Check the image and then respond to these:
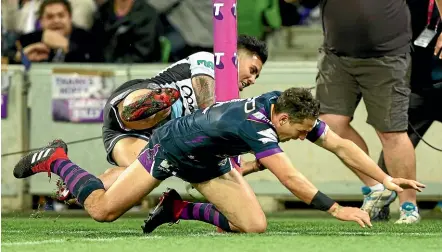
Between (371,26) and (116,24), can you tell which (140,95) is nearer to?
(371,26)

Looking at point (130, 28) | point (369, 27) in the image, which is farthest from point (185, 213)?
point (130, 28)

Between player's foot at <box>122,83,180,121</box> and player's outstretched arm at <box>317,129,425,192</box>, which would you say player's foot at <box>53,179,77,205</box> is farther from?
player's outstretched arm at <box>317,129,425,192</box>

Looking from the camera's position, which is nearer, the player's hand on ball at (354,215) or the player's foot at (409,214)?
the player's hand on ball at (354,215)

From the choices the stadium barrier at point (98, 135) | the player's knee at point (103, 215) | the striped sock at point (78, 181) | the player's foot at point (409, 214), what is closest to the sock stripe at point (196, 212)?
the player's knee at point (103, 215)

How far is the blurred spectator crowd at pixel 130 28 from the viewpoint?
1344cm

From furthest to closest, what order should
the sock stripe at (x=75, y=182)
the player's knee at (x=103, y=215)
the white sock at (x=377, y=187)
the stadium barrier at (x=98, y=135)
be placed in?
the stadium barrier at (x=98, y=135)
the white sock at (x=377, y=187)
the sock stripe at (x=75, y=182)
the player's knee at (x=103, y=215)

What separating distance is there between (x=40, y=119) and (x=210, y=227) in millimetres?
3586

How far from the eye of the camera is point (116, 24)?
13664 mm

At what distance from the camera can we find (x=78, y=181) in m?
8.99

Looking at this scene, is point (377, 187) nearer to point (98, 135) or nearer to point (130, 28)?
point (98, 135)

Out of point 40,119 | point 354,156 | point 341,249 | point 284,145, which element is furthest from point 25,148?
point 341,249

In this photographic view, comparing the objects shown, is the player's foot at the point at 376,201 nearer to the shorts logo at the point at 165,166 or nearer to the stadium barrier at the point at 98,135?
the stadium barrier at the point at 98,135

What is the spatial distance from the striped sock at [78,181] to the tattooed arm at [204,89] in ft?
3.36

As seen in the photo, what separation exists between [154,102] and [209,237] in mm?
1510
